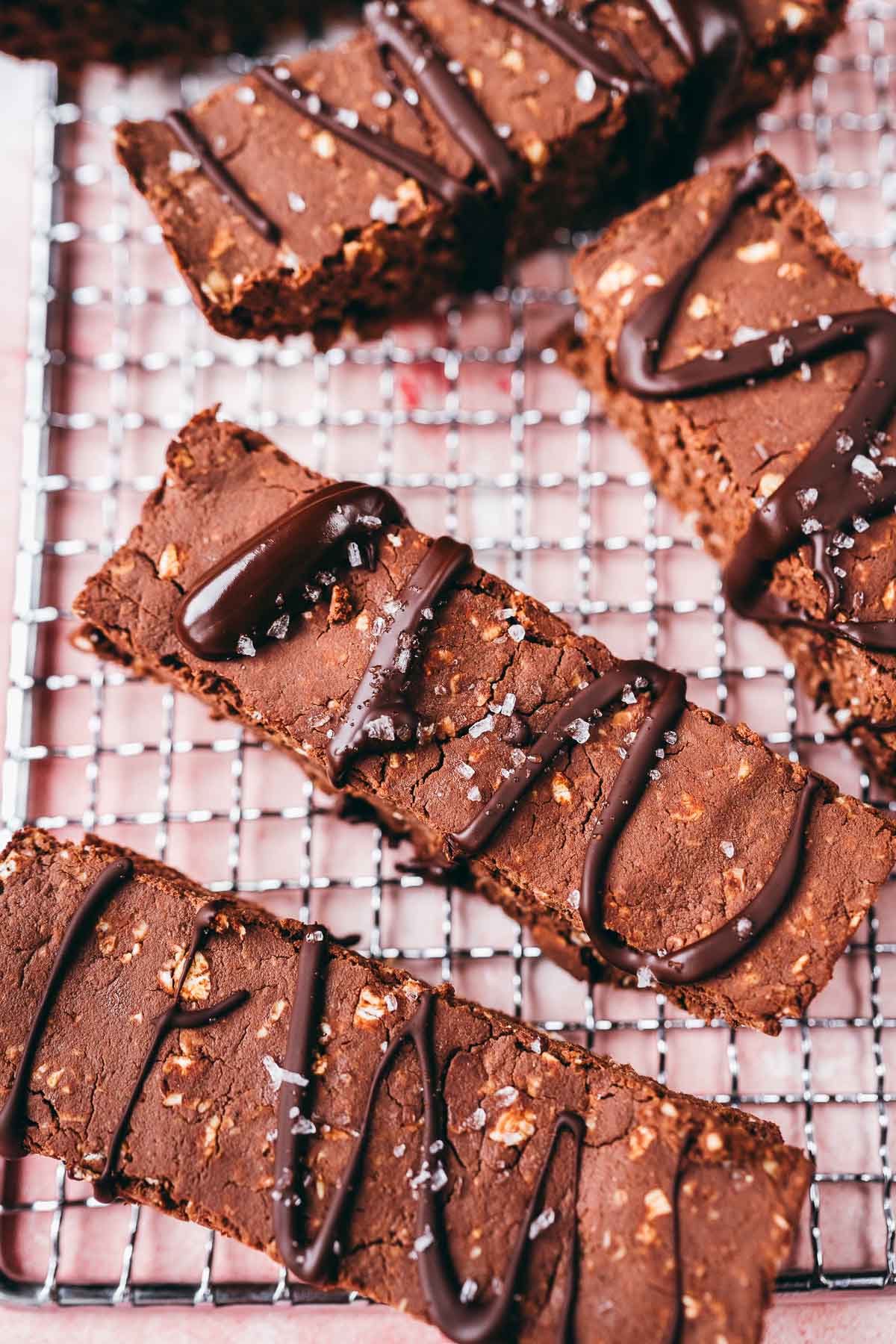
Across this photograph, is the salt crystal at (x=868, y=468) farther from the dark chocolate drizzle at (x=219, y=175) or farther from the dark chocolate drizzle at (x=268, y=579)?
the dark chocolate drizzle at (x=219, y=175)

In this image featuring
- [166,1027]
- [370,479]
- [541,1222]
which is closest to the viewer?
[541,1222]

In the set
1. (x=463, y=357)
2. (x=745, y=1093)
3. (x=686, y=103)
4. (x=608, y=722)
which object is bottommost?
(x=745, y=1093)

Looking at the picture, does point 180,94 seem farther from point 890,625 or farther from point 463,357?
point 890,625

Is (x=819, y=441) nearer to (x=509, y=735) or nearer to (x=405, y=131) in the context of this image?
(x=509, y=735)

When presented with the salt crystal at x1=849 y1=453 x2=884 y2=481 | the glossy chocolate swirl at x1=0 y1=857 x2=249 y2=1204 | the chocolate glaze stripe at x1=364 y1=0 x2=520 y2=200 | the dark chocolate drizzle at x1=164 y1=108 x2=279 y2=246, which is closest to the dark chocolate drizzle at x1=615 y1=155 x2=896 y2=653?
the salt crystal at x1=849 y1=453 x2=884 y2=481

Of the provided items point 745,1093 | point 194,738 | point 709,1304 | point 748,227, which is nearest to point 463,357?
point 748,227

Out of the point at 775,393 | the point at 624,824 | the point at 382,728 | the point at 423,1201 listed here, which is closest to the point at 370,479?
the point at 382,728

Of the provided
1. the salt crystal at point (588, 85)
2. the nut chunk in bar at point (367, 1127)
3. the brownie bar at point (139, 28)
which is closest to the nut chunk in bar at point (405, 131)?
the salt crystal at point (588, 85)
